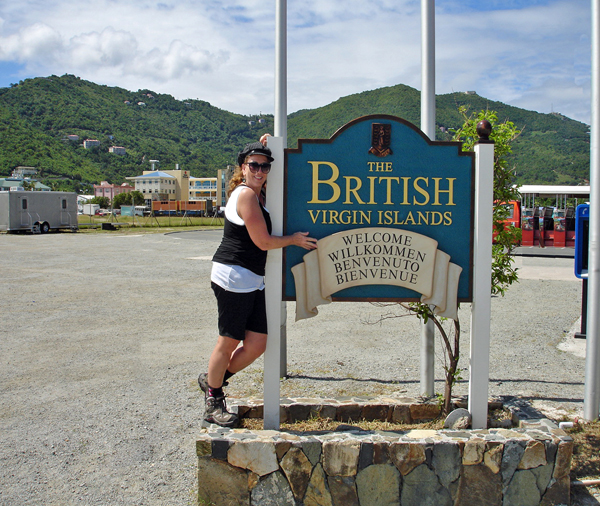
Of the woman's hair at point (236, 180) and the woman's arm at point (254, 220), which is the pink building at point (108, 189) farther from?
the woman's arm at point (254, 220)

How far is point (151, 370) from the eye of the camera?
509cm

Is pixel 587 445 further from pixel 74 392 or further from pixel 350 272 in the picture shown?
pixel 74 392

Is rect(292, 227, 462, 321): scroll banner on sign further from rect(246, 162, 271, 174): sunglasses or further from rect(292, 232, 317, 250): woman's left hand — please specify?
rect(246, 162, 271, 174): sunglasses

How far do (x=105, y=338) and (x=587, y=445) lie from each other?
5.02 meters

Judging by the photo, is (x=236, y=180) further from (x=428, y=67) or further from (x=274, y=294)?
(x=428, y=67)

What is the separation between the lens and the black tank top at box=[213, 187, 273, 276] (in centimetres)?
307

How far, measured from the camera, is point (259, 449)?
111 inches

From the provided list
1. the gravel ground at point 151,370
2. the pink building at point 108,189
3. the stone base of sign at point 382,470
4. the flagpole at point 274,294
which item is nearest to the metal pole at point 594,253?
the gravel ground at point 151,370

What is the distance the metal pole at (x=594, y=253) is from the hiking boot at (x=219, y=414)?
249 cm

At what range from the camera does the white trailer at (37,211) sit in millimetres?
27072

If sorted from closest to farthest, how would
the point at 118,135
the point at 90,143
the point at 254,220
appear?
the point at 254,220, the point at 90,143, the point at 118,135

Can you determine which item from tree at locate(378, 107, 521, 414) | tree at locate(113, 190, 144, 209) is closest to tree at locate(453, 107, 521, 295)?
tree at locate(378, 107, 521, 414)

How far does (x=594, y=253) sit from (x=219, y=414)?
277 centimetres

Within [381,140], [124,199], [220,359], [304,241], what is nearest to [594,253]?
[381,140]
